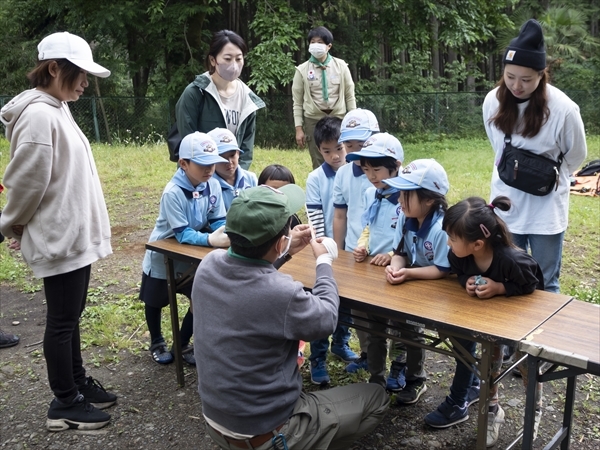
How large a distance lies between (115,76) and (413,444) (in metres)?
16.7

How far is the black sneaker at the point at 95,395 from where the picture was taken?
343 centimetres

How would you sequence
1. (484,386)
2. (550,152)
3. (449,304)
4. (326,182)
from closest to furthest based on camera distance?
(484,386) < (449,304) < (550,152) < (326,182)

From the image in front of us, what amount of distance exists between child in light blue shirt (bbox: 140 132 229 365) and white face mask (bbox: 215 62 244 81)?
0.89 meters

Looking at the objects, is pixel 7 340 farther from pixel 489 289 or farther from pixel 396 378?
pixel 489 289

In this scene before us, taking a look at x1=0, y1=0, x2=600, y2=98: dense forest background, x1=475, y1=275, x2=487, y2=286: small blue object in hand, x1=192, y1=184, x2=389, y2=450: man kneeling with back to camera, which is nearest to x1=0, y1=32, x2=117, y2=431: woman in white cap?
x1=192, y1=184, x2=389, y2=450: man kneeling with back to camera

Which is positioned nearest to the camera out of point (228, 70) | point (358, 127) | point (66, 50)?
point (66, 50)

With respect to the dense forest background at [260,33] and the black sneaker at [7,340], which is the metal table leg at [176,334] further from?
the dense forest background at [260,33]

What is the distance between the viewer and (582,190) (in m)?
8.48

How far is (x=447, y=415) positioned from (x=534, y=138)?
1.47 m

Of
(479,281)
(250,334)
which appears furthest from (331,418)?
(479,281)

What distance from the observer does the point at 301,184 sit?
8.53 meters

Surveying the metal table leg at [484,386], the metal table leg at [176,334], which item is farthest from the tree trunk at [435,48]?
the metal table leg at [484,386]

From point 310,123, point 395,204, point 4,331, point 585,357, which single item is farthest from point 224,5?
point 585,357

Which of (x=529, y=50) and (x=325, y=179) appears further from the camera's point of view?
(x=325, y=179)
